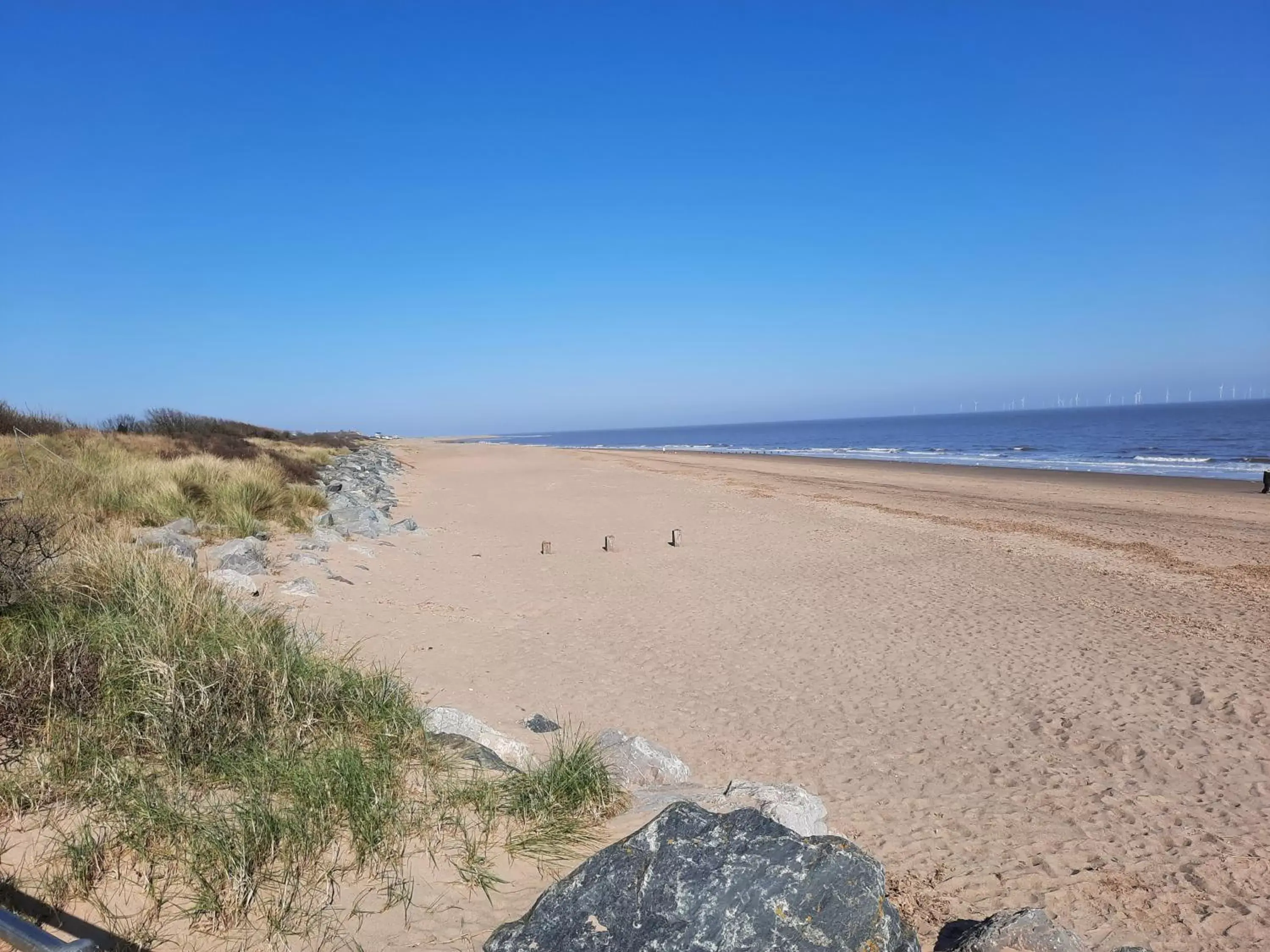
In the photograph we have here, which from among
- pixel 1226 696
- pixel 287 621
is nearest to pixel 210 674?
pixel 287 621

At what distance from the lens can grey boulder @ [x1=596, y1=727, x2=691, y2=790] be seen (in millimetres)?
4809

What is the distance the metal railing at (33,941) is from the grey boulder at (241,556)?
693 centimetres

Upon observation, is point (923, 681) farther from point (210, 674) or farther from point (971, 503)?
point (971, 503)

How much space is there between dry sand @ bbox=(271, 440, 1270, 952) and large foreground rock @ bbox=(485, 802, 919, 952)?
0.60 m

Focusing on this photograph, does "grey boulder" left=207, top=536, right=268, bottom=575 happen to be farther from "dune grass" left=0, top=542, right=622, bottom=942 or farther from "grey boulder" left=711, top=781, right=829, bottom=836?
"grey boulder" left=711, top=781, right=829, bottom=836

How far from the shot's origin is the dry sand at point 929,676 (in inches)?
165

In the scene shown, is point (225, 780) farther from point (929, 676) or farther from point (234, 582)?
point (929, 676)

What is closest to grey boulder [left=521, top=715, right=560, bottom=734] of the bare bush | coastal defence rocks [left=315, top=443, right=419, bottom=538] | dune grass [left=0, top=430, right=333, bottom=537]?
the bare bush

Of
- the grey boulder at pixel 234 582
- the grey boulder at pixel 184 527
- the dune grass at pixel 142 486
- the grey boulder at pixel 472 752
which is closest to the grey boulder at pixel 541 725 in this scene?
the grey boulder at pixel 472 752

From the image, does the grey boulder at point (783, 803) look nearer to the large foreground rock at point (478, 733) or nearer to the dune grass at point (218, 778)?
the dune grass at point (218, 778)

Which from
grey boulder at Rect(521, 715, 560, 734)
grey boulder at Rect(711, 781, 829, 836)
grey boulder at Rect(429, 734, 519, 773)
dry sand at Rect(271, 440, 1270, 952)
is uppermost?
grey boulder at Rect(429, 734, 519, 773)

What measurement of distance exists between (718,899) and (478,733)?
278 centimetres

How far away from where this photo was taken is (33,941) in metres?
1.53

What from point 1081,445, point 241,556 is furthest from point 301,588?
point 1081,445
